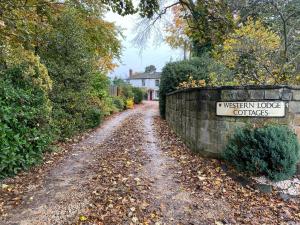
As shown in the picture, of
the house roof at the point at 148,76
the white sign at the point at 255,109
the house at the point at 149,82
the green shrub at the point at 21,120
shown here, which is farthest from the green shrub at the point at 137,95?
the white sign at the point at 255,109

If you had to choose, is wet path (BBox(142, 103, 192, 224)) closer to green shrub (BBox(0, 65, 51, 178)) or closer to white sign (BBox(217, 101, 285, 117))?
white sign (BBox(217, 101, 285, 117))

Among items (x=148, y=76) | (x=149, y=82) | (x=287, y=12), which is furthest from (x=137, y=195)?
(x=148, y=76)

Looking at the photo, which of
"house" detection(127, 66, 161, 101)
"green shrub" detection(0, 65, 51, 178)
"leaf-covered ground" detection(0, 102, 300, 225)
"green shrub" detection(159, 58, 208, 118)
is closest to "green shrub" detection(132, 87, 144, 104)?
"green shrub" detection(159, 58, 208, 118)

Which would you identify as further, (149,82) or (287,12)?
(149,82)

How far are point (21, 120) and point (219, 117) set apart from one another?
3837 millimetres

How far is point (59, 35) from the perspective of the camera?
943 cm

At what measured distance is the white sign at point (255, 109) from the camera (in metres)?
5.16

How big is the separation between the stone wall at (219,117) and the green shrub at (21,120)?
3.38 m

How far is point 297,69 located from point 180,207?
6.01 m

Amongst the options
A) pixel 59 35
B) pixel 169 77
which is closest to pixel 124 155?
pixel 59 35

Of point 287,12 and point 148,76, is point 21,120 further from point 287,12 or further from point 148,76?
point 148,76

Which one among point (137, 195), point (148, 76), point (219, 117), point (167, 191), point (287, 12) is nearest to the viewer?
point (137, 195)

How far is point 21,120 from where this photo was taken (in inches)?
220

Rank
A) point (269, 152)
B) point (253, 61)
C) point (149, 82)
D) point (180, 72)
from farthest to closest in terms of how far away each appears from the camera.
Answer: point (149, 82)
point (180, 72)
point (253, 61)
point (269, 152)
